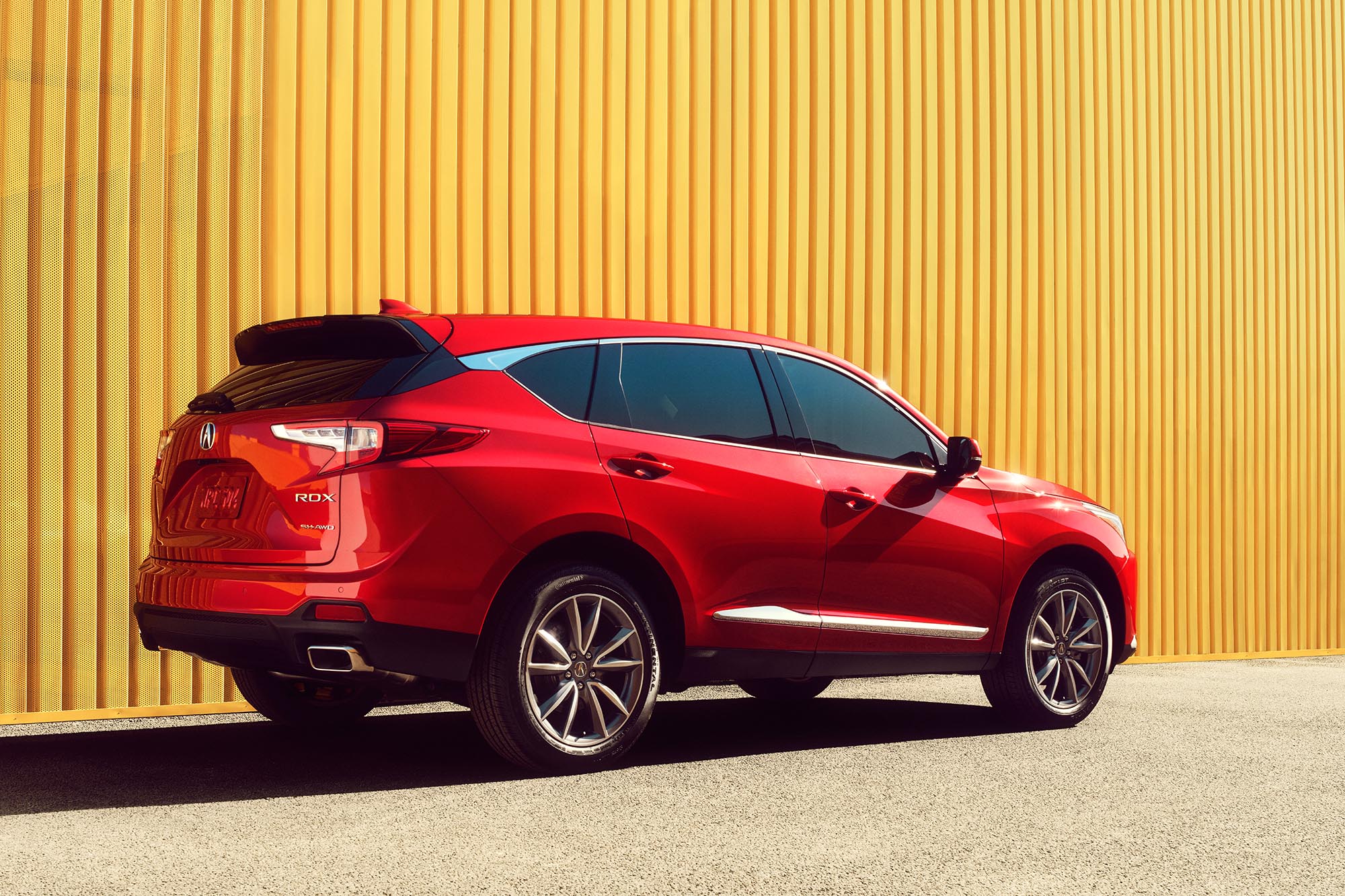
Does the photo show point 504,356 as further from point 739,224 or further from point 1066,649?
point 739,224

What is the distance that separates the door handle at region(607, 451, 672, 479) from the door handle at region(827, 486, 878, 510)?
0.88 metres

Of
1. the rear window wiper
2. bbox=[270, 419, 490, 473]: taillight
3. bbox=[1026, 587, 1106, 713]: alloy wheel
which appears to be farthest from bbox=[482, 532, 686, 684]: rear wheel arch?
bbox=[1026, 587, 1106, 713]: alloy wheel

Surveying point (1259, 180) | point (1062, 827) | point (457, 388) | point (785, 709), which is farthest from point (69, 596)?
point (1259, 180)

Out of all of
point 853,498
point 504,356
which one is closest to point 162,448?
point 504,356

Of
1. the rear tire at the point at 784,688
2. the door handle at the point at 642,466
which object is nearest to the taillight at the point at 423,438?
the door handle at the point at 642,466

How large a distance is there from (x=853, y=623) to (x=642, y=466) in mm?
1280

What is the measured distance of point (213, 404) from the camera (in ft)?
17.1

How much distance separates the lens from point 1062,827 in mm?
4449

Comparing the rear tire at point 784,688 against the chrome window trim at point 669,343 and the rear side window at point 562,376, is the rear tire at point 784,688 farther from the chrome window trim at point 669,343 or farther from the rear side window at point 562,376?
the rear side window at point 562,376

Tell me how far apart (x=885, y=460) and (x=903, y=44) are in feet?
15.5

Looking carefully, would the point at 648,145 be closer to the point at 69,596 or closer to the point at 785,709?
the point at 785,709

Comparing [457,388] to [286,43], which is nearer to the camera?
[457,388]

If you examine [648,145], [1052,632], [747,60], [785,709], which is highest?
[747,60]

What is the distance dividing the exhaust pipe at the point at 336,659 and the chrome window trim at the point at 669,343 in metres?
1.11
